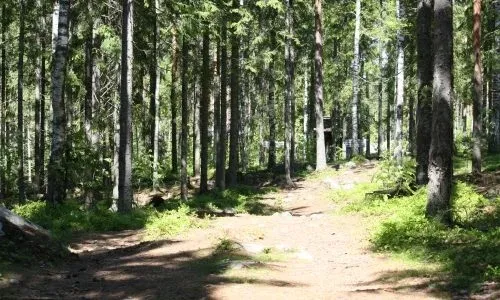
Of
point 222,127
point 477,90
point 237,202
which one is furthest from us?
point 222,127

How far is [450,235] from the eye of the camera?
9.79 meters

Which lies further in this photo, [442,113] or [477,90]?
[477,90]

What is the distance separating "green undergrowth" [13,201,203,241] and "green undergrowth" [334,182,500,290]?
498cm

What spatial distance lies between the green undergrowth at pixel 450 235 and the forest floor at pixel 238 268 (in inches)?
16.5

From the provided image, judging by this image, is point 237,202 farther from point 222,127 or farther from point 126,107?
point 126,107

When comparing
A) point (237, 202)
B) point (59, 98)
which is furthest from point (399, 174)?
point (59, 98)

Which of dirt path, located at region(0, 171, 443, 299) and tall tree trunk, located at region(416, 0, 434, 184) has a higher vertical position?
tall tree trunk, located at region(416, 0, 434, 184)

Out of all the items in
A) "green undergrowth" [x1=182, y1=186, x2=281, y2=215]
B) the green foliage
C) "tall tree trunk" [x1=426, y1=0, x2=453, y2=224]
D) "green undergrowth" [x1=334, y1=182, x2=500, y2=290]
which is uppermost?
"tall tree trunk" [x1=426, y1=0, x2=453, y2=224]

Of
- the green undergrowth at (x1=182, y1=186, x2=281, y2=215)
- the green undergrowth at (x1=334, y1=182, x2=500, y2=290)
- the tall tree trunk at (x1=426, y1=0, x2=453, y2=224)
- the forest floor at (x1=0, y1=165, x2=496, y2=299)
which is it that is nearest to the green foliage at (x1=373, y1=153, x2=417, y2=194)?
the green undergrowth at (x1=334, y1=182, x2=500, y2=290)

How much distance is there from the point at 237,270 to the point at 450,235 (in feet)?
14.4

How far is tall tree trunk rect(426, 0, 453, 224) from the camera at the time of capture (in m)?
10.7

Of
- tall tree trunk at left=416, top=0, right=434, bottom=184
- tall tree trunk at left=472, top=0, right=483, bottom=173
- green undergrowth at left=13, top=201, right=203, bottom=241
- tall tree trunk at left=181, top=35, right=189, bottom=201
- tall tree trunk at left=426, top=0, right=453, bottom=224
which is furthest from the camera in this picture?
tall tree trunk at left=181, top=35, right=189, bottom=201

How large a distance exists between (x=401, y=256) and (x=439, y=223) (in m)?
1.70

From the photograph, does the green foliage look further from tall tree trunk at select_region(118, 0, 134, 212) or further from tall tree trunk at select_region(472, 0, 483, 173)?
tall tree trunk at select_region(118, 0, 134, 212)
